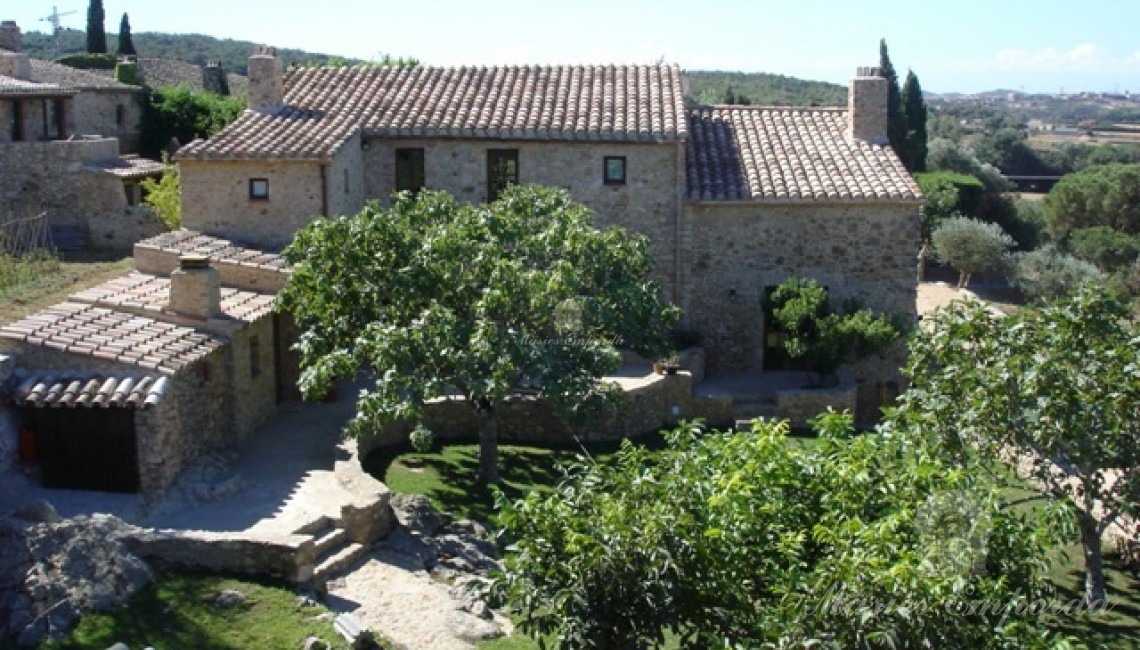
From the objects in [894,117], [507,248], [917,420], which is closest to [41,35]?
[894,117]

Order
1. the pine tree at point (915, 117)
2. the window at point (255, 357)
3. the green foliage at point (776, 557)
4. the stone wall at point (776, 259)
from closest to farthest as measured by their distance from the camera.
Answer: the green foliage at point (776, 557), the window at point (255, 357), the stone wall at point (776, 259), the pine tree at point (915, 117)

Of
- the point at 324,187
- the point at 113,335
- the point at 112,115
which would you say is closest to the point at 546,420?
the point at 324,187

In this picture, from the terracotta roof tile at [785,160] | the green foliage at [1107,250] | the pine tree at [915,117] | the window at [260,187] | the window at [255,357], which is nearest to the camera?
the window at [255,357]

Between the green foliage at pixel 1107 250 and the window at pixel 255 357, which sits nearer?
the window at pixel 255 357

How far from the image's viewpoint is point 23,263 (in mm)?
25875

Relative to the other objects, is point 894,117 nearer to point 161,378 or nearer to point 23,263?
point 23,263

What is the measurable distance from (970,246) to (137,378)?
2799 centimetres

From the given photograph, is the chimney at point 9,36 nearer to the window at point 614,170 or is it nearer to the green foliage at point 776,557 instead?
the window at point 614,170

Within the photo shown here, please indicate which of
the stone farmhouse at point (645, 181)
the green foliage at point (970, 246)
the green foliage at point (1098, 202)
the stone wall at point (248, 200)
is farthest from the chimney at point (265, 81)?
the green foliage at point (1098, 202)

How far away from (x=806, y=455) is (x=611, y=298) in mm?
8299

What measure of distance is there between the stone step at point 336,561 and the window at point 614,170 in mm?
11643

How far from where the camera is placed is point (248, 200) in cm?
2445

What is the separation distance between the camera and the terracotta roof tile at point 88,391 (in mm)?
16422

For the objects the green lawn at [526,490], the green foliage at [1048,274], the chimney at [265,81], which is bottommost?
the green lawn at [526,490]
